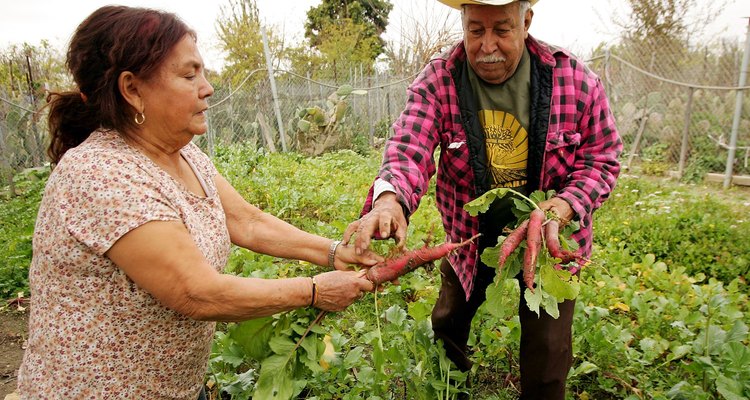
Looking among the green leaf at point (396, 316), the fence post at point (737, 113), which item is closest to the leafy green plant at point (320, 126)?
the fence post at point (737, 113)

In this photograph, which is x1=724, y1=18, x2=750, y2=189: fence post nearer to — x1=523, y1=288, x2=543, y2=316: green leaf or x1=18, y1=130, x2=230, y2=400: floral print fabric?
x1=523, y1=288, x2=543, y2=316: green leaf

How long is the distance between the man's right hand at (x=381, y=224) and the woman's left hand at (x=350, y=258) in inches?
4.7

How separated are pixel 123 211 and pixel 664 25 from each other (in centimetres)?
1120

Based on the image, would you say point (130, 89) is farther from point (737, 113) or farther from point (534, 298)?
point (737, 113)

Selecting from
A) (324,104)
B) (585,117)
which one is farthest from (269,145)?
(585,117)

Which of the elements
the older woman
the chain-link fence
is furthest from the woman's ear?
the chain-link fence

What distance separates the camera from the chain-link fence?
7902mm

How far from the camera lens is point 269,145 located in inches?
420

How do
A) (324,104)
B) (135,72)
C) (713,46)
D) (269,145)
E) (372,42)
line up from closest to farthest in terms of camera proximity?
(135,72)
(713,46)
(269,145)
(324,104)
(372,42)

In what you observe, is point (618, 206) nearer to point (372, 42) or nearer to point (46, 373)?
point (46, 373)

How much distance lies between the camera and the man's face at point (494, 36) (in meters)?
2.04

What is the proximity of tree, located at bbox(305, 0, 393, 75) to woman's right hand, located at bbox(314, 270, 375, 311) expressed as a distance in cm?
1971

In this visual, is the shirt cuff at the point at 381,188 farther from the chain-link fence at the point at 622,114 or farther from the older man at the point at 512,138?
the chain-link fence at the point at 622,114

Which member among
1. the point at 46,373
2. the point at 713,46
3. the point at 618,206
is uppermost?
the point at 713,46
